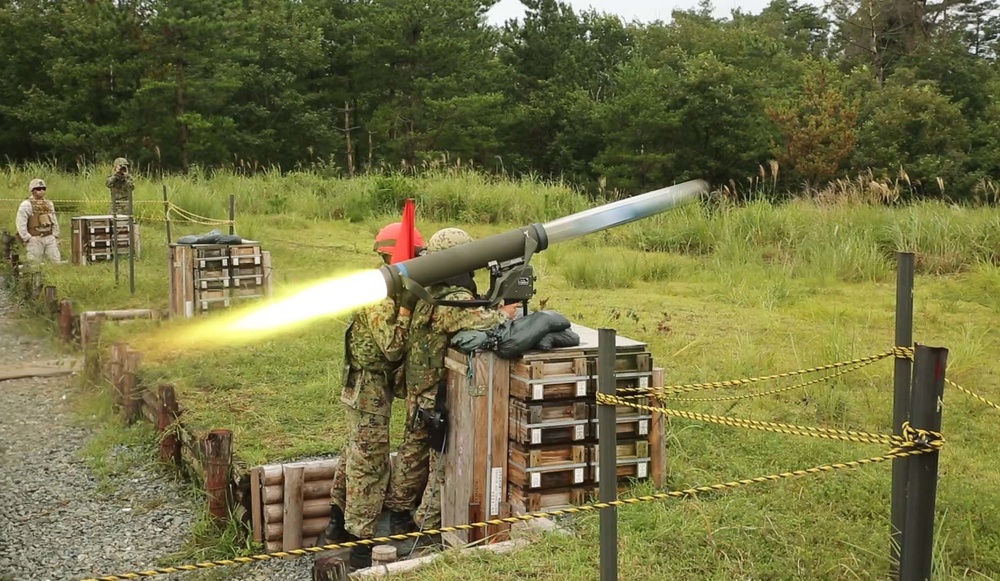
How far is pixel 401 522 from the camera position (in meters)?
5.65

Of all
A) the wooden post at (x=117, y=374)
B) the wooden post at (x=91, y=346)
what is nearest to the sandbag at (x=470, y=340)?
the wooden post at (x=117, y=374)

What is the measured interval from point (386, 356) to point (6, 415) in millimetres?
4681

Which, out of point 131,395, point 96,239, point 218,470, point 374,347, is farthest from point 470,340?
point 96,239

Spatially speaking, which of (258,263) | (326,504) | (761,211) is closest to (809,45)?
(761,211)

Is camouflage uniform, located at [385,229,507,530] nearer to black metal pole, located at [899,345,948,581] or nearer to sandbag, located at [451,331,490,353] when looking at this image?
sandbag, located at [451,331,490,353]

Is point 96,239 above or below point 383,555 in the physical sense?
above

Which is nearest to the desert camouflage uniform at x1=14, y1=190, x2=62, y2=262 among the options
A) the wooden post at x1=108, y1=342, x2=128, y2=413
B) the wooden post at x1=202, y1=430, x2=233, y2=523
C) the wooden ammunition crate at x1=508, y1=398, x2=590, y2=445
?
the wooden post at x1=108, y1=342, x2=128, y2=413

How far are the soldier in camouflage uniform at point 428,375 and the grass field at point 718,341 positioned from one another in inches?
39.6

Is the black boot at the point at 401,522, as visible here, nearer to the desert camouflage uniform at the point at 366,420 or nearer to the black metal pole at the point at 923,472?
the desert camouflage uniform at the point at 366,420

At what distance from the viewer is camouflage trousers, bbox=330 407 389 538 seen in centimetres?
546

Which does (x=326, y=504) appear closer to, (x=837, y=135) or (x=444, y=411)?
(x=444, y=411)

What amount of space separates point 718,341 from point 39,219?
9736mm

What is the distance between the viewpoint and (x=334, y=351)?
352 inches

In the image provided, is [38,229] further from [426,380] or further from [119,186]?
[426,380]
